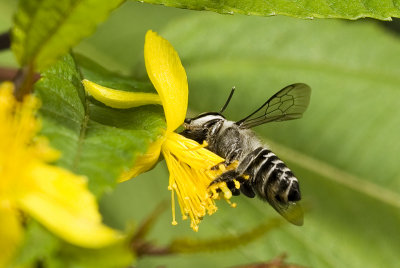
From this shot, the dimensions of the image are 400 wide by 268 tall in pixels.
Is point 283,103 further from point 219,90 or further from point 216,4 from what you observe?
point 219,90

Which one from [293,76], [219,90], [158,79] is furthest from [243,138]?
[293,76]

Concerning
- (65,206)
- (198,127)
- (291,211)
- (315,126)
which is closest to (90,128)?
(65,206)

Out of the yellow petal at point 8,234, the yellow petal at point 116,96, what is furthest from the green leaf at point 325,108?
the yellow petal at point 8,234

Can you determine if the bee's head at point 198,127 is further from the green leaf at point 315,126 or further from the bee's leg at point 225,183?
the green leaf at point 315,126

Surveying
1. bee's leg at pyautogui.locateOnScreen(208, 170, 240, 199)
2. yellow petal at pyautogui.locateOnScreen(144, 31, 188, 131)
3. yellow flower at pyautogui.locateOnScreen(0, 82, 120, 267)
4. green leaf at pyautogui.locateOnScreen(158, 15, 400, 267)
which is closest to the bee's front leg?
bee's leg at pyautogui.locateOnScreen(208, 170, 240, 199)

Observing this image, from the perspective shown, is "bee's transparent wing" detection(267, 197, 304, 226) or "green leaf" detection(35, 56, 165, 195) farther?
"bee's transparent wing" detection(267, 197, 304, 226)

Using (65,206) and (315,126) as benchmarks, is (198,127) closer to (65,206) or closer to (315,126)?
(65,206)

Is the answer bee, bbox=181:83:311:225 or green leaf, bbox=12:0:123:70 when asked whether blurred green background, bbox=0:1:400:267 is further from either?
green leaf, bbox=12:0:123:70
